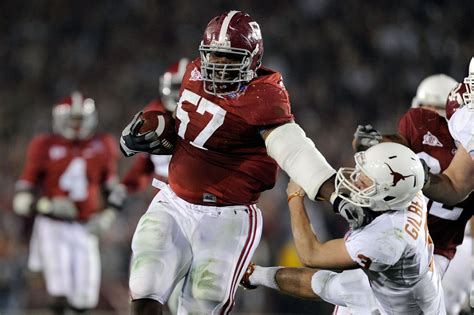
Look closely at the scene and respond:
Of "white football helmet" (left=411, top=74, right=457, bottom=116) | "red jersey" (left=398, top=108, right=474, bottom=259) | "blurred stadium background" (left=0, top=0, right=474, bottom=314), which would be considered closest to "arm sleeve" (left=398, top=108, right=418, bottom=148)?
"red jersey" (left=398, top=108, right=474, bottom=259)

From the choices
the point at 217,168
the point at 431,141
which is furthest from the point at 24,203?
the point at 431,141

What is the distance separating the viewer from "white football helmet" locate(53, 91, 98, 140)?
292 inches

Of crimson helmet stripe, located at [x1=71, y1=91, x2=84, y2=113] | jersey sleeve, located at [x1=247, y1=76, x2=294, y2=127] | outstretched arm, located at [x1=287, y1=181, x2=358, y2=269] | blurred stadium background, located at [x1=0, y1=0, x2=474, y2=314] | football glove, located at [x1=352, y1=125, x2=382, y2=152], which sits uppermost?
jersey sleeve, located at [x1=247, y1=76, x2=294, y2=127]

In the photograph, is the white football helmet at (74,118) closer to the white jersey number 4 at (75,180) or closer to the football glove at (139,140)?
the white jersey number 4 at (75,180)

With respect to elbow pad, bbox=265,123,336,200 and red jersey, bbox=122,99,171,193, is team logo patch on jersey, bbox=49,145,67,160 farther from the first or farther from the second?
elbow pad, bbox=265,123,336,200

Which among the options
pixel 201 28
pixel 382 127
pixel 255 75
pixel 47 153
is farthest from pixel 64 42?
Result: pixel 255 75

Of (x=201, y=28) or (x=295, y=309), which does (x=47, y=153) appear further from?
(x=201, y=28)

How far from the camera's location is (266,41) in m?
11.5

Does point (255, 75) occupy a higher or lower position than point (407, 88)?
higher

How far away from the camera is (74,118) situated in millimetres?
7418

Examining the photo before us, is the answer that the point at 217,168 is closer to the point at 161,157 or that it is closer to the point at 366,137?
the point at 366,137

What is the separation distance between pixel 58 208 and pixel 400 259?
13.3ft

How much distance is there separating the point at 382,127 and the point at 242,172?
6300 mm

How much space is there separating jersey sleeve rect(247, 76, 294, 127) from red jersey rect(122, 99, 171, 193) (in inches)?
88.7
